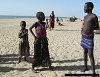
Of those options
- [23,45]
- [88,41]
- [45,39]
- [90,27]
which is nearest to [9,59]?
[23,45]

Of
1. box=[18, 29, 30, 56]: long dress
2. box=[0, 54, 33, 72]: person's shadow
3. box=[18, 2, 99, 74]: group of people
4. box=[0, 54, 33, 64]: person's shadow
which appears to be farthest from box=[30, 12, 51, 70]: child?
box=[0, 54, 33, 64]: person's shadow

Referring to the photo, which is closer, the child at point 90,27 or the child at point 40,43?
the child at point 90,27

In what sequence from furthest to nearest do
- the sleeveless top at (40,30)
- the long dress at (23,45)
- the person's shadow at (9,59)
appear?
the person's shadow at (9,59) → the long dress at (23,45) → the sleeveless top at (40,30)

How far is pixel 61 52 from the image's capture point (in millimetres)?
12258

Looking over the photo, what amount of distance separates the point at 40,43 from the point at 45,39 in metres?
0.19

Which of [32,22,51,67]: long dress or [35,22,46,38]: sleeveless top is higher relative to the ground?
[35,22,46,38]: sleeveless top

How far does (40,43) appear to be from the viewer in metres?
8.50

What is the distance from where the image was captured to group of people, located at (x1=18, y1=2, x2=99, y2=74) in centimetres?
779

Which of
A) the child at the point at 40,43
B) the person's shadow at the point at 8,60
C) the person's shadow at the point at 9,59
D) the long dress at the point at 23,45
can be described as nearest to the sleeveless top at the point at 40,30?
the child at the point at 40,43

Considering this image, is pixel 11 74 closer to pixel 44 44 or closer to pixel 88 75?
pixel 44 44

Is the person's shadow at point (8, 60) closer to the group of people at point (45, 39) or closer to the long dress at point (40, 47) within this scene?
the group of people at point (45, 39)

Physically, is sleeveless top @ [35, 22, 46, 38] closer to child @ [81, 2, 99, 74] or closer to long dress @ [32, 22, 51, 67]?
long dress @ [32, 22, 51, 67]

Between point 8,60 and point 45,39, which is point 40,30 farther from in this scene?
point 8,60

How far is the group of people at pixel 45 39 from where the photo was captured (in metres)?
7.79
